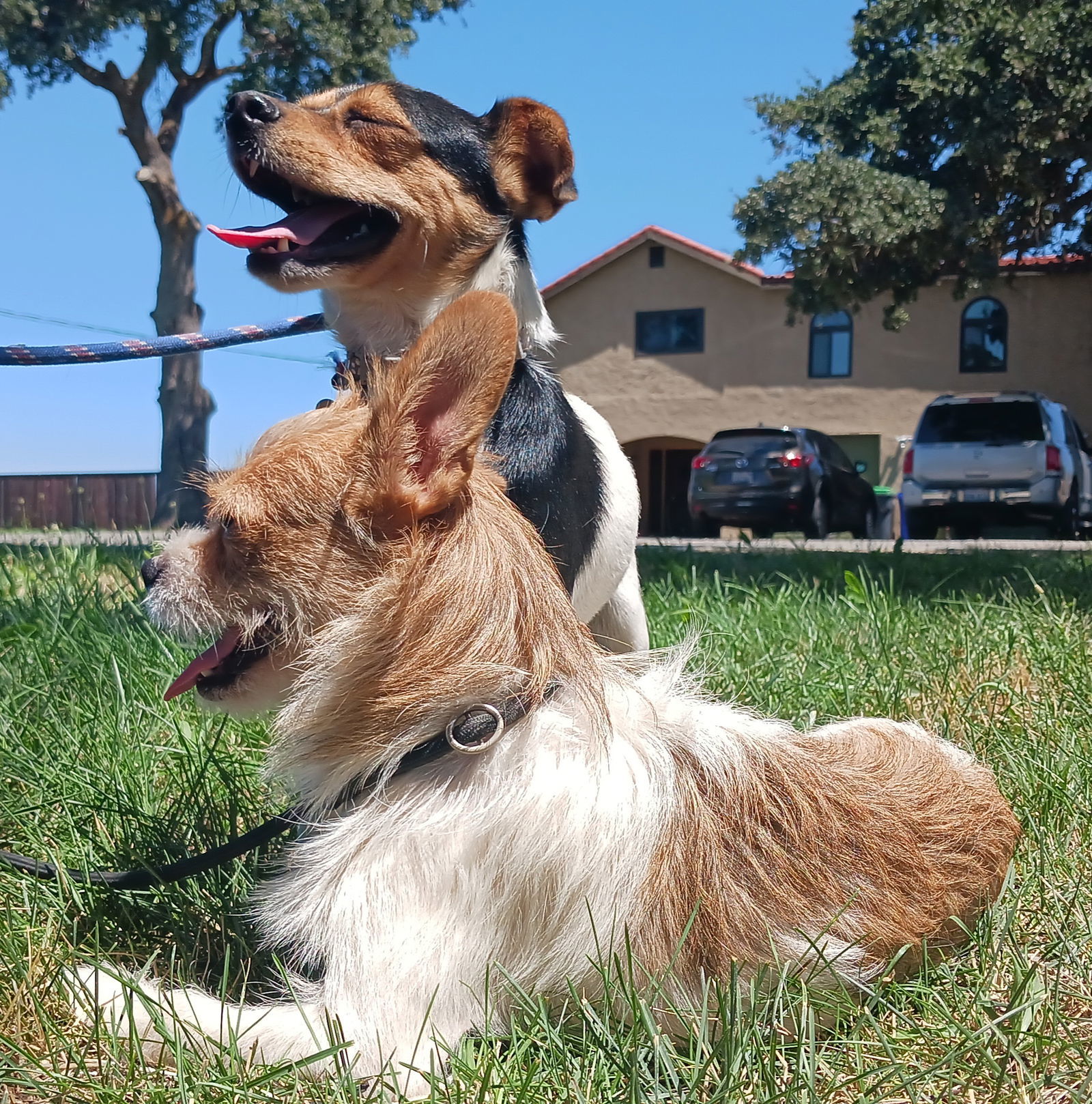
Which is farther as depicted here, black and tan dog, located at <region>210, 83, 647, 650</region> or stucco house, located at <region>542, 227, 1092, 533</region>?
stucco house, located at <region>542, 227, 1092, 533</region>

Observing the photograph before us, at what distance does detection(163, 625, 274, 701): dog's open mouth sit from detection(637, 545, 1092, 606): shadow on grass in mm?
3833

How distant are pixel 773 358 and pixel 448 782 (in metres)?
26.8

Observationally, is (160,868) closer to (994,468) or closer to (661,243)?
(994,468)

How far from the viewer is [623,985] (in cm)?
181

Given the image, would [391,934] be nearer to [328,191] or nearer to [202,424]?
[328,191]

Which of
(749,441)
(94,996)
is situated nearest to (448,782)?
(94,996)

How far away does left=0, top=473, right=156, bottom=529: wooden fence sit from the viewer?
31641 millimetres

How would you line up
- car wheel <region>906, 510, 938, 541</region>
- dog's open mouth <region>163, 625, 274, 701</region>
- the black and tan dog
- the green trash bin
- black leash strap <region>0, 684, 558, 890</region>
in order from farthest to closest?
the green trash bin, car wheel <region>906, 510, 938, 541</region>, the black and tan dog, dog's open mouth <region>163, 625, 274, 701</region>, black leash strap <region>0, 684, 558, 890</region>

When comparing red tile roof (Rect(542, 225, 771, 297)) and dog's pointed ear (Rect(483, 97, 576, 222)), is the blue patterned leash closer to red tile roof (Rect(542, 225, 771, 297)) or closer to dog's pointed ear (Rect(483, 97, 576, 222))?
dog's pointed ear (Rect(483, 97, 576, 222))

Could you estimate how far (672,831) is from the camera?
1.93 metres

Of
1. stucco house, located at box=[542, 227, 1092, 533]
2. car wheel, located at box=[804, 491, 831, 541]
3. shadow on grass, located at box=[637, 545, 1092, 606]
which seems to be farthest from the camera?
stucco house, located at box=[542, 227, 1092, 533]

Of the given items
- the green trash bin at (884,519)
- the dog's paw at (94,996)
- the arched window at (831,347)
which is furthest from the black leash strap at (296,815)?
the arched window at (831,347)

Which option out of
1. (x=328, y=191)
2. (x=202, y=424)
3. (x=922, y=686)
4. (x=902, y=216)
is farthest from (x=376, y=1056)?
(x=202, y=424)

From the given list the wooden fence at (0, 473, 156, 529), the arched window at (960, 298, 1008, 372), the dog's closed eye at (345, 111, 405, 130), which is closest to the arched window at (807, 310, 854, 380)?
the arched window at (960, 298, 1008, 372)
